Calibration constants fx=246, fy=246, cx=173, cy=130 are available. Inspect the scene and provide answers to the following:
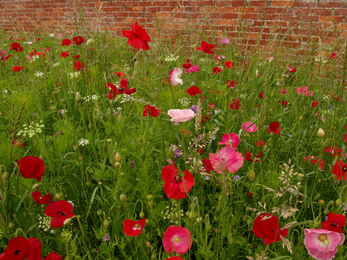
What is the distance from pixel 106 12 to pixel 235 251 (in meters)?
4.70

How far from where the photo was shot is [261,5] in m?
3.15

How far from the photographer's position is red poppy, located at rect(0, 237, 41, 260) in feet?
1.97

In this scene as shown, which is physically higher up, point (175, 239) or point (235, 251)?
point (175, 239)

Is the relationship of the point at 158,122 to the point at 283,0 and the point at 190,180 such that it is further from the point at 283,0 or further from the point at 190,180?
the point at 283,0

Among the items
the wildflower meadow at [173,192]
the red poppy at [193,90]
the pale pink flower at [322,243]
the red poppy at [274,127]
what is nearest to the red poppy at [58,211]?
the wildflower meadow at [173,192]

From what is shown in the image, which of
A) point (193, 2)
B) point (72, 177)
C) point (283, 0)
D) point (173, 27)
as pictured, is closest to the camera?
point (72, 177)

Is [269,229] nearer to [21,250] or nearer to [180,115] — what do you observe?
[180,115]

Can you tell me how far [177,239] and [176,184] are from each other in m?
0.16

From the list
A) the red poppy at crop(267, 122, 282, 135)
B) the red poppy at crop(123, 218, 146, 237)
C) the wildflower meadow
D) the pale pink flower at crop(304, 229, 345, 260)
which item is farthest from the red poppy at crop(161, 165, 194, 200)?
the red poppy at crop(267, 122, 282, 135)

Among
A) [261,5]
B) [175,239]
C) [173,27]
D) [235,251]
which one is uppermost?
[261,5]

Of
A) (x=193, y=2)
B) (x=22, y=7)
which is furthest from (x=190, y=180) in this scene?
(x=22, y=7)

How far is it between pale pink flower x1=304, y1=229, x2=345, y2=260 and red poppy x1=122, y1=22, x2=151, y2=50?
109 centimetres

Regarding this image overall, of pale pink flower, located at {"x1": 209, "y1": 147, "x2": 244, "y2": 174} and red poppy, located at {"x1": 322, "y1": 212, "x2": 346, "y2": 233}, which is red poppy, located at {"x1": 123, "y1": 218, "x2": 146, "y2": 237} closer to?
pale pink flower, located at {"x1": 209, "y1": 147, "x2": 244, "y2": 174}

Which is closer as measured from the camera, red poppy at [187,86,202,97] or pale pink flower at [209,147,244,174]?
pale pink flower at [209,147,244,174]
